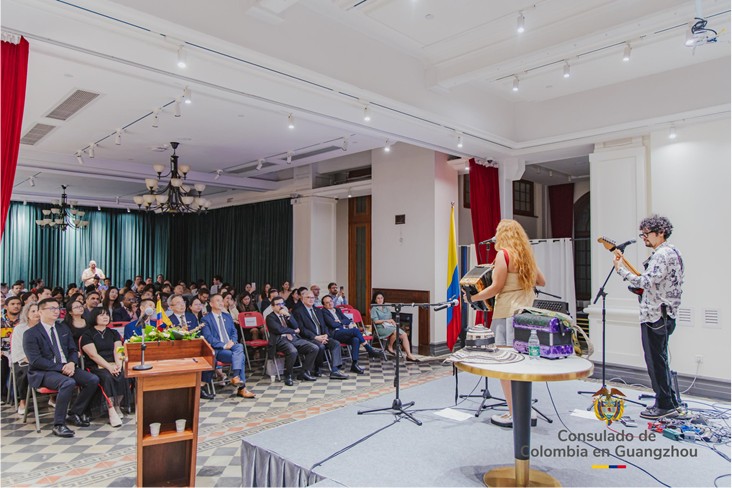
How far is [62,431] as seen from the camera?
4.23m

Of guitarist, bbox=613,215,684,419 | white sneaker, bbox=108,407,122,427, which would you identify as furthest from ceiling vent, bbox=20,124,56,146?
guitarist, bbox=613,215,684,419

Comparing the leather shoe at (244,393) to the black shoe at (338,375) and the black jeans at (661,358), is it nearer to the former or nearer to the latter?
the black shoe at (338,375)

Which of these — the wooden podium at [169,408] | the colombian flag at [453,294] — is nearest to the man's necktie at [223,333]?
the wooden podium at [169,408]

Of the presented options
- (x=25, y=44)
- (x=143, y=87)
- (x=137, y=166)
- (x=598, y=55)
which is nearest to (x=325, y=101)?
(x=143, y=87)

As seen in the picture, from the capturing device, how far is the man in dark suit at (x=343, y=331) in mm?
6785

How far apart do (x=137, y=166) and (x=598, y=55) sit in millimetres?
7823

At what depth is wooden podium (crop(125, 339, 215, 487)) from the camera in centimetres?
292

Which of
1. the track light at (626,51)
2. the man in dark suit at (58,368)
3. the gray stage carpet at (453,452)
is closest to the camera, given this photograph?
the gray stage carpet at (453,452)

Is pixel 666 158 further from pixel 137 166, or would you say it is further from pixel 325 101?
pixel 137 166

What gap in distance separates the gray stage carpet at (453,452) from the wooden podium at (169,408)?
0.48 metres

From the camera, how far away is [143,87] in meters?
5.11

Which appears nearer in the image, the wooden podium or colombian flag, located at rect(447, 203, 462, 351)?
the wooden podium

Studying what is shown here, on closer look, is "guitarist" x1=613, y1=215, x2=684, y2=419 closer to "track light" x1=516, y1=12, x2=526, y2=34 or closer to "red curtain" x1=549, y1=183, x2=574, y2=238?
"track light" x1=516, y1=12, x2=526, y2=34

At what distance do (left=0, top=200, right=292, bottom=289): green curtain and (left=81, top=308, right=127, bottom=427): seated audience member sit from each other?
5.58m
